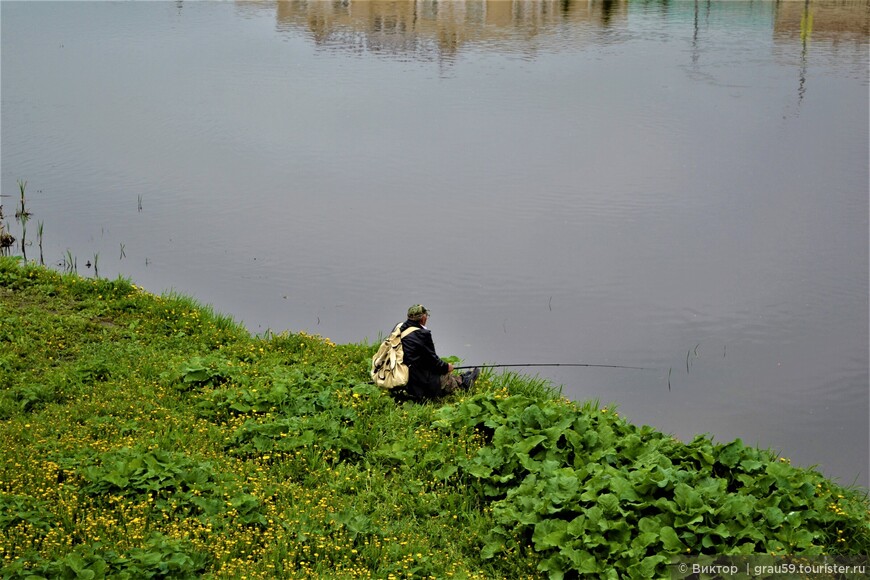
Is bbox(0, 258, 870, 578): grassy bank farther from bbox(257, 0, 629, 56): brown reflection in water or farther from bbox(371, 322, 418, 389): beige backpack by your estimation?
bbox(257, 0, 629, 56): brown reflection in water

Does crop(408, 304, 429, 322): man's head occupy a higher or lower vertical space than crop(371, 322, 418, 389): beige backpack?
higher

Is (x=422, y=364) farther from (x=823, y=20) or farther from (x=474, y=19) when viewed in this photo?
(x=823, y=20)

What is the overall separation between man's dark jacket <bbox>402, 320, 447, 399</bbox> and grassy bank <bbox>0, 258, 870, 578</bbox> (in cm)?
23

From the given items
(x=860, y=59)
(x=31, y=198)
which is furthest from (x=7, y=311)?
(x=860, y=59)

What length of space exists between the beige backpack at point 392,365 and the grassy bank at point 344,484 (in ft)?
0.68

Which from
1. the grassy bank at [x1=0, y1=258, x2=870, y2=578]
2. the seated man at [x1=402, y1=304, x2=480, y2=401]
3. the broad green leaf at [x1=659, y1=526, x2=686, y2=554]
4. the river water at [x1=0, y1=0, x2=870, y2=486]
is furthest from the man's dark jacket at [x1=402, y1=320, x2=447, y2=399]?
the broad green leaf at [x1=659, y1=526, x2=686, y2=554]

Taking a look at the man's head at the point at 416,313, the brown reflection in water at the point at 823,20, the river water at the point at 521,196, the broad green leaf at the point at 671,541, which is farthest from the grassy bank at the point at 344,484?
the brown reflection in water at the point at 823,20

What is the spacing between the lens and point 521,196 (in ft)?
69.5

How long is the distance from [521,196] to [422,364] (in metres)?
10.00

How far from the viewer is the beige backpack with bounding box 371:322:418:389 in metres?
11.7

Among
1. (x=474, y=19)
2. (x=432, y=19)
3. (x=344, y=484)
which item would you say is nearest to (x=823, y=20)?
(x=474, y=19)

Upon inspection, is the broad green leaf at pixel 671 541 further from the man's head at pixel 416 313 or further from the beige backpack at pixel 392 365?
the man's head at pixel 416 313

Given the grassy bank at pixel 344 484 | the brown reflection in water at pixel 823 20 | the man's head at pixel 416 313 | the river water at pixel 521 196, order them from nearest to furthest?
the grassy bank at pixel 344 484
the man's head at pixel 416 313
the river water at pixel 521 196
the brown reflection in water at pixel 823 20

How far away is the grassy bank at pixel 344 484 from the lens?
27.5 ft
